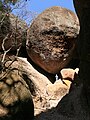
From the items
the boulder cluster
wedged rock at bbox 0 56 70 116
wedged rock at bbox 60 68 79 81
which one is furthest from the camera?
wedged rock at bbox 60 68 79 81

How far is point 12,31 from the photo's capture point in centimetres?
897

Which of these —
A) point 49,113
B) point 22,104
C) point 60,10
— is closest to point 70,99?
point 49,113

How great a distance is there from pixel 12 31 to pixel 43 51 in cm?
104


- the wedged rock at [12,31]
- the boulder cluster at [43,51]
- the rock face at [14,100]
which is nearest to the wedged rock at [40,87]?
the boulder cluster at [43,51]

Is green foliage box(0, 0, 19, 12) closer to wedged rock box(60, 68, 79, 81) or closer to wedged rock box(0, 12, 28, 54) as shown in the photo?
wedged rock box(0, 12, 28, 54)

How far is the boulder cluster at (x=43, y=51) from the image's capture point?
8195mm

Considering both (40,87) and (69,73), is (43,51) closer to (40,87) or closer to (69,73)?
(69,73)

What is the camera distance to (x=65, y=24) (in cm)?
861

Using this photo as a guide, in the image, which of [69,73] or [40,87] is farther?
[69,73]

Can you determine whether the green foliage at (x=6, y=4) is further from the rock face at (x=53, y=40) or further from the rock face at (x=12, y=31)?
the rock face at (x=53, y=40)

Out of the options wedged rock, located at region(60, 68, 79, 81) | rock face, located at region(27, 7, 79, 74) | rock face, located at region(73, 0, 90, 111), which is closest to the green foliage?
rock face, located at region(27, 7, 79, 74)

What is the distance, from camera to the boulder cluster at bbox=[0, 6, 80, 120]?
8.20m

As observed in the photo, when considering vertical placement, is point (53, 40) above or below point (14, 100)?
above

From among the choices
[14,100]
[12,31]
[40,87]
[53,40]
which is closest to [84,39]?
[14,100]
